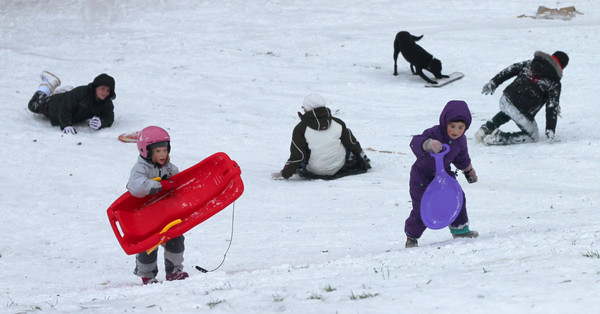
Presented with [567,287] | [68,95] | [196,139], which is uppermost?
[567,287]

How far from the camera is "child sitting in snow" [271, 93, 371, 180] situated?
837 cm

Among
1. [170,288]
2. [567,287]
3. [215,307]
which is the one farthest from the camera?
[170,288]

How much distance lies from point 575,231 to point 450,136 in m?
1.11

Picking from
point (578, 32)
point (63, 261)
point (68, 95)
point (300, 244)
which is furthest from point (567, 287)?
point (578, 32)

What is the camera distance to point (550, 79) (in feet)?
30.6

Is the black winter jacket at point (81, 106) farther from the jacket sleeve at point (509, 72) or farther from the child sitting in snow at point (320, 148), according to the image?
the jacket sleeve at point (509, 72)

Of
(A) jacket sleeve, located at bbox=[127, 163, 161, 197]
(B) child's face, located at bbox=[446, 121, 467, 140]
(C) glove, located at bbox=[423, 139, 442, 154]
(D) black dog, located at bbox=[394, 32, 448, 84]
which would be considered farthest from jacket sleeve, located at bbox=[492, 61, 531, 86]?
(A) jacket sleeve, located at bbox=[127, 163, 161, 197]

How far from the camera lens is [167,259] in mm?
5398

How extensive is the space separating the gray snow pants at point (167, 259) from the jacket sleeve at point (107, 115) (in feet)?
17.8

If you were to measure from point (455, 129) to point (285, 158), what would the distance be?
180 inches

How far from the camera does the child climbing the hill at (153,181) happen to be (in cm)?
518

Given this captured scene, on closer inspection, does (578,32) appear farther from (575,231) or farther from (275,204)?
(575,231)

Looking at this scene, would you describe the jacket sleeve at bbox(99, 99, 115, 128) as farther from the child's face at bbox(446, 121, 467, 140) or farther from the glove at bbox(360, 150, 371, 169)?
the child's face at bbox(446, 121, 467, 140)

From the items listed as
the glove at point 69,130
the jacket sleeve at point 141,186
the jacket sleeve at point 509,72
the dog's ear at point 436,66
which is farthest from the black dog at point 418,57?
the jacket sleeve at point 141,186
